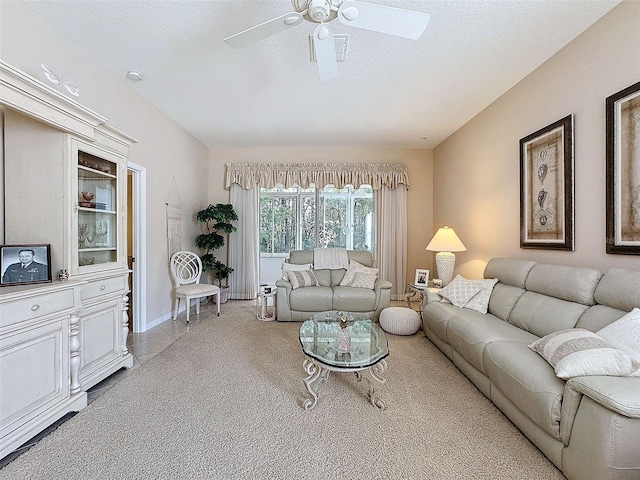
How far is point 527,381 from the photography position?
1.67m

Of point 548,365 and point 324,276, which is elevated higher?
point 324,276

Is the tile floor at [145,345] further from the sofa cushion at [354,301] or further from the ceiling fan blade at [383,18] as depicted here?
the ceiling fan blade at [383,18]

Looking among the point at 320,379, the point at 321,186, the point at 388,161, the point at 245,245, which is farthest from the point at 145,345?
the point at 388,161

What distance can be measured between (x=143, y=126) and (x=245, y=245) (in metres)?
2.58

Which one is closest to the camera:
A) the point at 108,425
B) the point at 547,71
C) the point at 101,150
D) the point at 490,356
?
the point at 108,425

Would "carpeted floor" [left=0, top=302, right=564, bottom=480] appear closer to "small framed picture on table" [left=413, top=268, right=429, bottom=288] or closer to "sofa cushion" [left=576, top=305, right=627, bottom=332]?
"sofa cushion" [left=576, top=305, right=627, bottom=332]

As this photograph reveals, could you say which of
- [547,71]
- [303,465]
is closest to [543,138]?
[547,71]

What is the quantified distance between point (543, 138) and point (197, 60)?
129 inches

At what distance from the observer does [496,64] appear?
2.85 metres

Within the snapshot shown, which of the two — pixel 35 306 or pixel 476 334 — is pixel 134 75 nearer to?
pixel 35 306

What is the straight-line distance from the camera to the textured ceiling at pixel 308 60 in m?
2.19

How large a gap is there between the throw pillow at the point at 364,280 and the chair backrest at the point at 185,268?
7.55ft

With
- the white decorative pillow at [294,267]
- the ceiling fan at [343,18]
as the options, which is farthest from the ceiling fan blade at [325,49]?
the white decorative pillow at [294,267]

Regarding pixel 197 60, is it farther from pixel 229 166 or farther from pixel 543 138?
pixel 543 138
